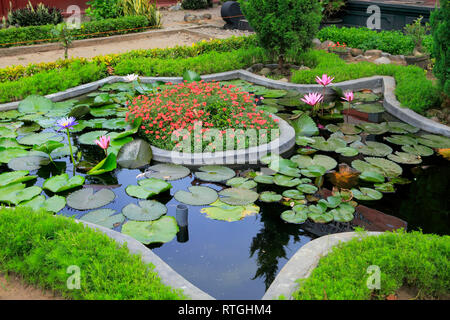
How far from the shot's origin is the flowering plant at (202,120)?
5.46 metres

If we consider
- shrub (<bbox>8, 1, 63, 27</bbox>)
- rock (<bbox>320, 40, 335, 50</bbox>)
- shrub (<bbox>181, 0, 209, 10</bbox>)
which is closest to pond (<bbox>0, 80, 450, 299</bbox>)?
rock (<bbox>320, 40, 335, 50</bbox>)

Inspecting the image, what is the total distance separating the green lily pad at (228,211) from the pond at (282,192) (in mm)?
14

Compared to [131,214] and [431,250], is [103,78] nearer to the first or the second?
[131,214]

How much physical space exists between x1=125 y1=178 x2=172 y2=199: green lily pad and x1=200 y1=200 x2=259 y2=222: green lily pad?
533 millimetres

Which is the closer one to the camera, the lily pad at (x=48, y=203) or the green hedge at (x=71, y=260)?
the green hedge at (x=71, y=260)

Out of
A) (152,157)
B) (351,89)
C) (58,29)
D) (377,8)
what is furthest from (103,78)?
A: (377,8)

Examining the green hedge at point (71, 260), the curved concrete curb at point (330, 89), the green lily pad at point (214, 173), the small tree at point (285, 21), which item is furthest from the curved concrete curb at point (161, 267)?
the small tree at point (285, 21)

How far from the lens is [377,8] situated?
1166 centimetres

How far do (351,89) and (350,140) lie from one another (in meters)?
2.28

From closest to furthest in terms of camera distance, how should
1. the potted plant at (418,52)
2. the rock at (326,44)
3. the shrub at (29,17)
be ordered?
the potted plant at (418,52) → the rock at (326,44) → the shrub at (29,17)

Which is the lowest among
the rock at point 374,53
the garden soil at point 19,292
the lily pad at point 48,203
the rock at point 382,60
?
the garden soil at point 19,292

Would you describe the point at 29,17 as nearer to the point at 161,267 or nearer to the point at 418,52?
the point at 418,52

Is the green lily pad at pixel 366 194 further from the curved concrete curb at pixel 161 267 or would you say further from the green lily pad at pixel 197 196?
the curved concrete curb at pixel 161 267
